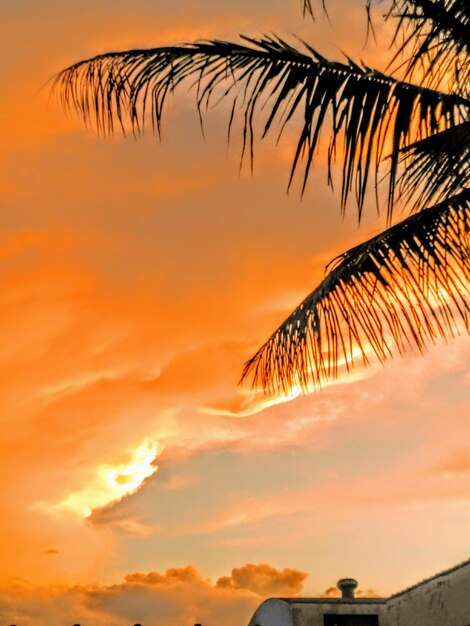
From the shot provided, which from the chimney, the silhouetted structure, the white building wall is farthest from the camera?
the chimney

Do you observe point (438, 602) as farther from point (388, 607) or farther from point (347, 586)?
point (347, 586)

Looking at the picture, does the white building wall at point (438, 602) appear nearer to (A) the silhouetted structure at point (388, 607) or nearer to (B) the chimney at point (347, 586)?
(A) the silhouetted structure at point (388, 607)

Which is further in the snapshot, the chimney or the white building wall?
the chimney

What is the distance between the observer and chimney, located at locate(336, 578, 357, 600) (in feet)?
70.2

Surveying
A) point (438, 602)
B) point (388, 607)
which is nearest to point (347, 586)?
point (388, 607)

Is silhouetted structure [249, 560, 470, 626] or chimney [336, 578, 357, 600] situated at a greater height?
chimney [336, 578, 357, 600]

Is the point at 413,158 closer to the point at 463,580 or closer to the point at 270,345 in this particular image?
the point at 270,345

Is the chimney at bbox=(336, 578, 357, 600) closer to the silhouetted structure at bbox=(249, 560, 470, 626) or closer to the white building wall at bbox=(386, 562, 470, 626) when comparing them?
the silhouetted structure at bbox=(249, 560, 470, 626)

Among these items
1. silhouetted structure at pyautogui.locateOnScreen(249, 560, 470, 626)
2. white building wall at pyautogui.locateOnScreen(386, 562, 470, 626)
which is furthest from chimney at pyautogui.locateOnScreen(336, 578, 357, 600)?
white building wall at pyautogui.locateOnScreen(386, 562, 470, 626)

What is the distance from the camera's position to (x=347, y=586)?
2155 centimetres

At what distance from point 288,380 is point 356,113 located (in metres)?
2.92

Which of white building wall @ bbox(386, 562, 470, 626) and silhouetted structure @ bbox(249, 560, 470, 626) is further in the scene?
silhouetted structure @ bbox(249, 560, 470, 626)

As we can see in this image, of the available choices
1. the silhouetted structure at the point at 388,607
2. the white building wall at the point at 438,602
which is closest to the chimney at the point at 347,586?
the silhouetted structure at the point at 388,607

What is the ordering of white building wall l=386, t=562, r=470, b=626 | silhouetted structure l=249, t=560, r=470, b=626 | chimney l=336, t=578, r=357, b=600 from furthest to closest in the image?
chimney l=336, t=578, r=357, b=600
silhouetted structure l=249, t=560, r=470, b=626
white building wall l=386, t=562, r=470, b=626
